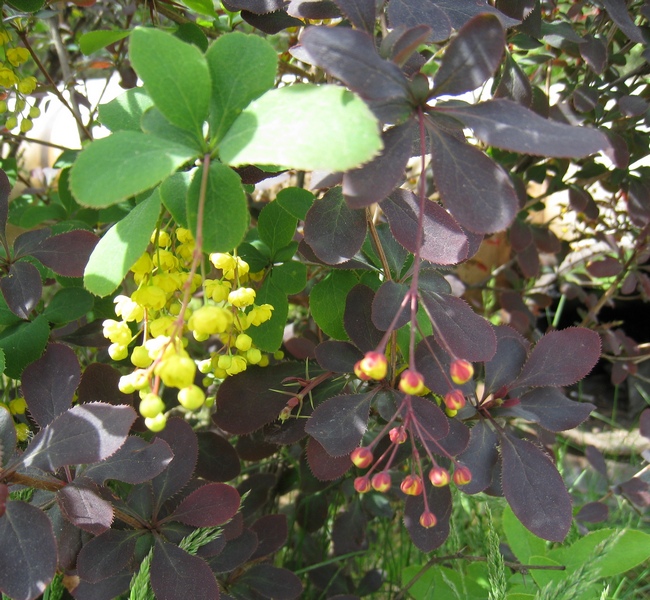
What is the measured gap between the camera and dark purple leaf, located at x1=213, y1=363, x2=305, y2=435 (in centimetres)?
100

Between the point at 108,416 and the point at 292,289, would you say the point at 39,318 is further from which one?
the point at 292,289

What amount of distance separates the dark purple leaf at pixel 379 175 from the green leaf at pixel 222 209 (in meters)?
0.11

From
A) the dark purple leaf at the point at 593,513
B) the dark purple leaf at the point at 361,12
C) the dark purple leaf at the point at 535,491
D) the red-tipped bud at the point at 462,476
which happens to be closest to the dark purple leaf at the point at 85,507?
the red-tipped bud at the point at 462,476

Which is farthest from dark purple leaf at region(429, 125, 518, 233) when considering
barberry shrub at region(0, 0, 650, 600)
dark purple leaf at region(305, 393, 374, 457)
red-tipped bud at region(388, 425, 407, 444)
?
dark purple leaf at region(305, 393, 374, 457)

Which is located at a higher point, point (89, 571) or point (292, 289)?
point (292, 289)

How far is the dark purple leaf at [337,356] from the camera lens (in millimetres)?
949

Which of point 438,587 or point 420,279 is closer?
point 420,279

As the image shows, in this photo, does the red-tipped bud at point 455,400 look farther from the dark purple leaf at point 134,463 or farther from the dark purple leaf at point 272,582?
the dark purple leaf at point 272,582

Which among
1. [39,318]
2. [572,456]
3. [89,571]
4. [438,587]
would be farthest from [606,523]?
[39,318]

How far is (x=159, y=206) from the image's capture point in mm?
658

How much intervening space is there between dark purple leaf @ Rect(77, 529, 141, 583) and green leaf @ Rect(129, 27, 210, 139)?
0.59m

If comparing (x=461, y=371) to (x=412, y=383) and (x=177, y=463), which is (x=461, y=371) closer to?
(x=412, y=383)

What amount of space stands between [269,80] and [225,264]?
248 mm

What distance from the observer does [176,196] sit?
0.66 meters
